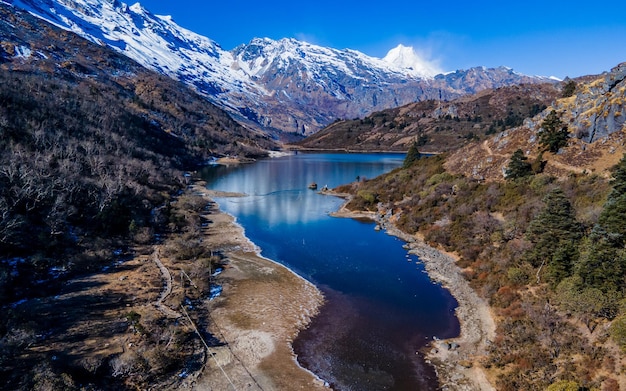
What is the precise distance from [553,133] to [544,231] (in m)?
24.8

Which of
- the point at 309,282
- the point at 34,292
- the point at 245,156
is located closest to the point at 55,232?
the point at 34,292

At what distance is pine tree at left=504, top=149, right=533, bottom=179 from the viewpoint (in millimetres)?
48875

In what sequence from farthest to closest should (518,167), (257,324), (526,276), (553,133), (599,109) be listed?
1. (553,133)
2. (518,167)
3. (599,109)
4. (526,276)
5. (257,324)

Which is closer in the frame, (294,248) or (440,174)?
(294,248)

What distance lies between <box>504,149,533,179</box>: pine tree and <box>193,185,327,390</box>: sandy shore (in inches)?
1293

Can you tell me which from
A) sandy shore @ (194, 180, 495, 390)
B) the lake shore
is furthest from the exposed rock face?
sandy shore @ (194, 180, 495, 390)

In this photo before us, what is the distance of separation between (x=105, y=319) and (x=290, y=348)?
14.2 m

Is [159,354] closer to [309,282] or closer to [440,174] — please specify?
[309,282]

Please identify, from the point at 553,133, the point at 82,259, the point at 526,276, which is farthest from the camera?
the point at 553,133

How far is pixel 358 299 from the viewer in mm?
33938

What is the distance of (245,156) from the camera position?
198 metres

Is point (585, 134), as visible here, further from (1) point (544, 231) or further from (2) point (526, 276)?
(2) point (526, 276)

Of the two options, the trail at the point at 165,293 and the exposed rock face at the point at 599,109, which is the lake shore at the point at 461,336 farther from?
the exposed rock face at the point at 599,109

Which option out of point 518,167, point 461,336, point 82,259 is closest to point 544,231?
point 461,336
